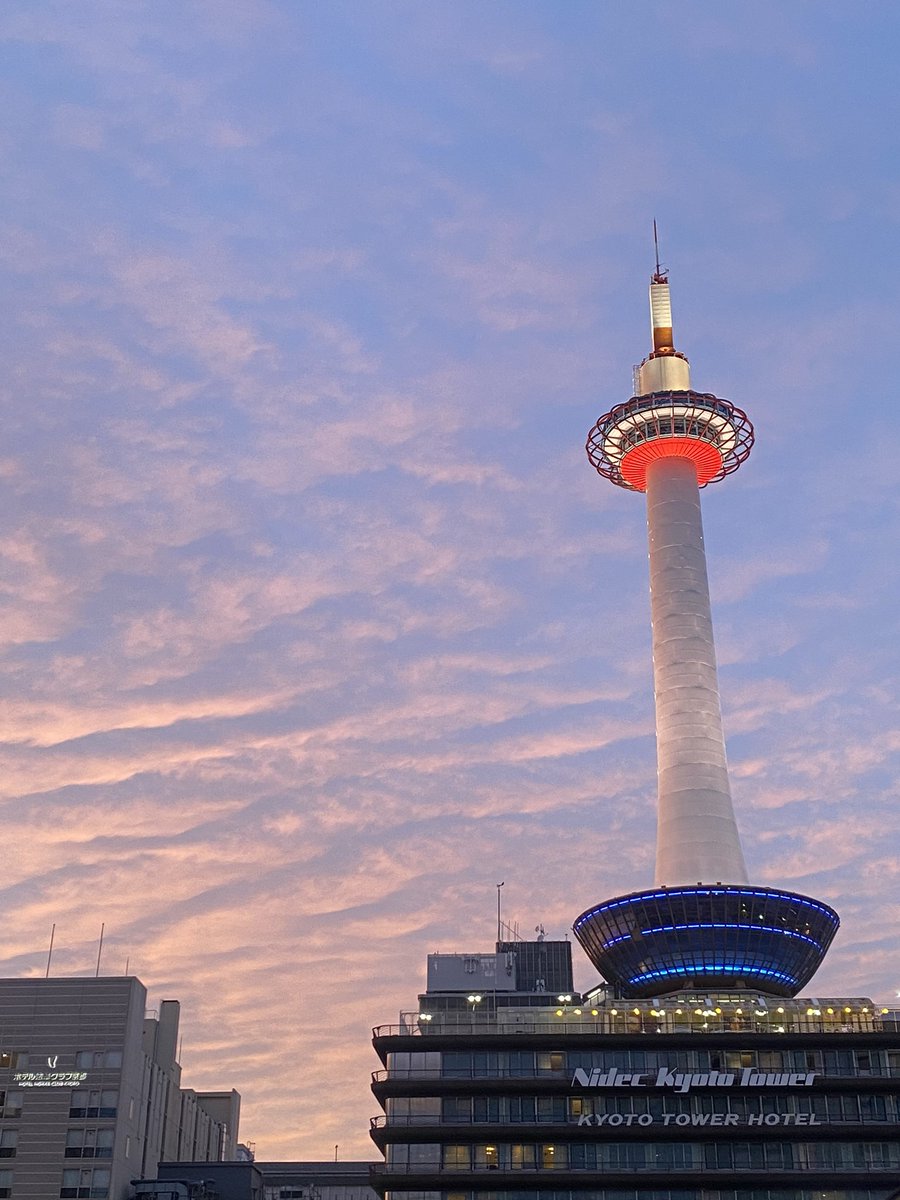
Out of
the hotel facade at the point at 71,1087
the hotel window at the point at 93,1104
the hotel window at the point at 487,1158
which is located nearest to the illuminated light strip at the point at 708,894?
the hotel window at the point at 487,1158

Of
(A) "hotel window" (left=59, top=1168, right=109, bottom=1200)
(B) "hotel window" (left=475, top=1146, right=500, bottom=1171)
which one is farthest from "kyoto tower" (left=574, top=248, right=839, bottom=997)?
(A) "hotel window" (left=59, top=1168, right=109, bottom=1200)

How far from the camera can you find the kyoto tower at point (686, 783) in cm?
14300

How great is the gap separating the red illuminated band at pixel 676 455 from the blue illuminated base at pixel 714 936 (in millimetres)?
56897

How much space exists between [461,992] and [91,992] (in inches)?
1893

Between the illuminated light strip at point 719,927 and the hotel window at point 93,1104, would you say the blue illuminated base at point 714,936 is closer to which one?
the illuminated light strip at point 719,927

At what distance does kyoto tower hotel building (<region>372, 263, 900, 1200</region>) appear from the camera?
12288cm

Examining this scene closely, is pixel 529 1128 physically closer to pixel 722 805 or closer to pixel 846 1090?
pixel 846 1090

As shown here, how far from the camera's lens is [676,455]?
17688 cm

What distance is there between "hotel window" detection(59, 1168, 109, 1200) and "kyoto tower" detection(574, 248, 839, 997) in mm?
54004

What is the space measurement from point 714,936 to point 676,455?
6150 cm

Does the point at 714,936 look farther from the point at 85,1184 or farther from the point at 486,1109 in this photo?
the point at 85,1184

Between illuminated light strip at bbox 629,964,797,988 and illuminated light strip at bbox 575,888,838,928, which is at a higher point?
illuminated light strip at bbox 575,888,838,928

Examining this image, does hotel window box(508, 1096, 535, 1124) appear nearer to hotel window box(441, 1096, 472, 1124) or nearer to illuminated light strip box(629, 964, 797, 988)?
hotel window box(441, 1096, 472, 1124)

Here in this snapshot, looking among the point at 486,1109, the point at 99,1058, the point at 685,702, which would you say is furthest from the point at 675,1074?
the point at 99,1058
